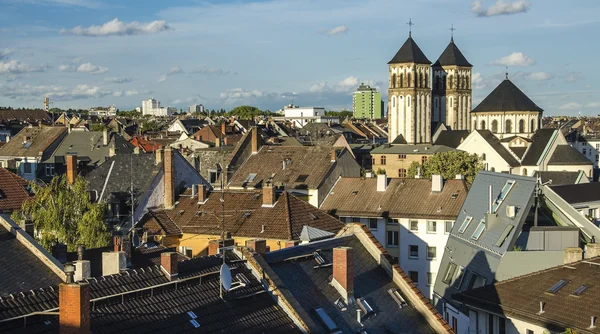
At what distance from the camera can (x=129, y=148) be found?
70188 mm

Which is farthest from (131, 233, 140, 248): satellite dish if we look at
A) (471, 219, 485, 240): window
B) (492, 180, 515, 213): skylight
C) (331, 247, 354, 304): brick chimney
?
(492, 180, 515, 213): skylight

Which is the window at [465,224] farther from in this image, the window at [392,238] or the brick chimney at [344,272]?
the brick chimney at [344,272]

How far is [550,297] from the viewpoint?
25.1m

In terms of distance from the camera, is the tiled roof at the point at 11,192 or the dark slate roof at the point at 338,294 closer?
the dark slate roof at the point at 338,294

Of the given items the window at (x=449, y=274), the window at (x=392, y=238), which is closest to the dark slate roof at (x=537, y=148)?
the window at (x=392, y=238)

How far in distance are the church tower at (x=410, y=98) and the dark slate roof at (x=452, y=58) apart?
10.9 meters

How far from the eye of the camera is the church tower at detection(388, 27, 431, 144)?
12144 centimetres

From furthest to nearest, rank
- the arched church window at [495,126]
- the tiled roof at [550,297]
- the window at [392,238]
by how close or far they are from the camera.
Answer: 1. the arched church window at [495,126]
2. the window at [392,238]
3. the tiled roof at [550,297]

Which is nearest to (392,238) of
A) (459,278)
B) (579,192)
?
(459,278)

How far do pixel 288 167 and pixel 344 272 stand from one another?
34.3 m

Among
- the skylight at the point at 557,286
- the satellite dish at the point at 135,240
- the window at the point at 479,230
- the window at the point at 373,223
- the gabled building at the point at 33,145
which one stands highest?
the gabled building at the point at 33,145

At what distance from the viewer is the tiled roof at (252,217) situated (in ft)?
125

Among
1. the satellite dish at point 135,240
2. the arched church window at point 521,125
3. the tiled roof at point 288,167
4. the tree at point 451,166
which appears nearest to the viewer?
the satellite dish at point 135,240

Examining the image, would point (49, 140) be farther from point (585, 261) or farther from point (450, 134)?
point (450, 134)
